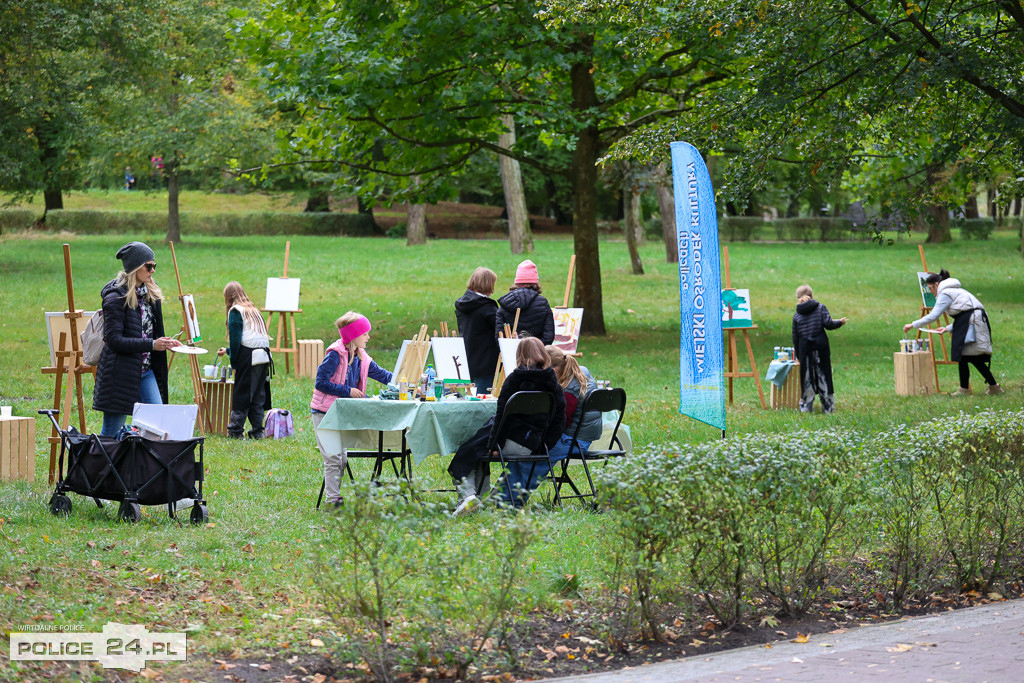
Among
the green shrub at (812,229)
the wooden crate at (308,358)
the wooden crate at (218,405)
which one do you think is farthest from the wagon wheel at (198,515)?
the green shrub at (812,229)

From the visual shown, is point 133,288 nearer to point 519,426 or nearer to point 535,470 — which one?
point 519,426

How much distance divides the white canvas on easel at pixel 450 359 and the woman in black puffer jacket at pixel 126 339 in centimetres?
217

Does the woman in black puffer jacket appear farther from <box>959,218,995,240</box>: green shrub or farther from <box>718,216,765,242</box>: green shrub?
<box>959,218,995,240</box>: green shrub

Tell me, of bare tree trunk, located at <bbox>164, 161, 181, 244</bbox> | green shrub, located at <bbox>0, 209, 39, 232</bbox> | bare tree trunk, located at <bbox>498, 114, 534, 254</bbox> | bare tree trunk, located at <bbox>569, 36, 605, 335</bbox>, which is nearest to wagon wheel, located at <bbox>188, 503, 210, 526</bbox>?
bare tree trunk, located at <bbox>569, 36, 605, 335</bbox>

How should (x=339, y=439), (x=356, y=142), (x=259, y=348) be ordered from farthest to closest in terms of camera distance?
(x=356, y=142) → (x=259, y=348) → (x=339, y=439)

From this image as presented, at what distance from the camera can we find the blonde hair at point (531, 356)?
808 cm

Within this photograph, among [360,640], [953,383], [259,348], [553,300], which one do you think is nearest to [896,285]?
[553,300]

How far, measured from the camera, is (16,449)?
8922 millimetres

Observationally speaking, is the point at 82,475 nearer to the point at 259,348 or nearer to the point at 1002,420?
the point at 259,348

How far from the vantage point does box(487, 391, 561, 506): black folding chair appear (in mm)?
7891

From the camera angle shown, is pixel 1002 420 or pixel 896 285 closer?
pixel 1002 420

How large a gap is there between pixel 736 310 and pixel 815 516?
8323 millimetres

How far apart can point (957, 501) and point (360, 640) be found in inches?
149

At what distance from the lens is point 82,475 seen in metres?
7.65
